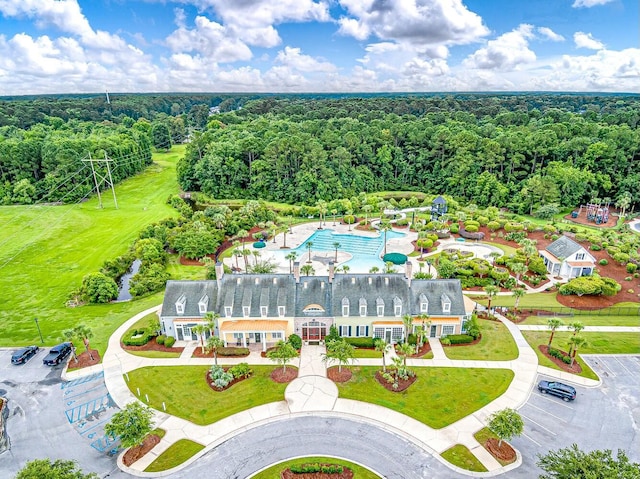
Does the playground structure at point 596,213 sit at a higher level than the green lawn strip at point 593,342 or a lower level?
higher

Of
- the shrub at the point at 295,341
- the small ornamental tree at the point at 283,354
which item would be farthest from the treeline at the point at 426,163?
the small ornamental tree at the point at 283,354

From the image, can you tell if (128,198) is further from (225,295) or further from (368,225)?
(225,295)

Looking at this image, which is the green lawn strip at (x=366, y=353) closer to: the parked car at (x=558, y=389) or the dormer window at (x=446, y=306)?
the dormer window at (x=446, y=306)

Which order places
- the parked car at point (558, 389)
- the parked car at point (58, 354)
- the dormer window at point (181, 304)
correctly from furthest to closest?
the dormer window at point (181, 304) < the parked car at point (58, 354) < the parked car at point (558, 389)

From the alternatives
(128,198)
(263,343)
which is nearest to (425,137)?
(128,198)

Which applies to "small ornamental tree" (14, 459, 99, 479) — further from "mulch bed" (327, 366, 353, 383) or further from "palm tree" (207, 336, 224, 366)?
"mulch bed" (327, 366, 353, 383)

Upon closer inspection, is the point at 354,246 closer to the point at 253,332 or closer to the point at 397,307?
the point at 397,307
